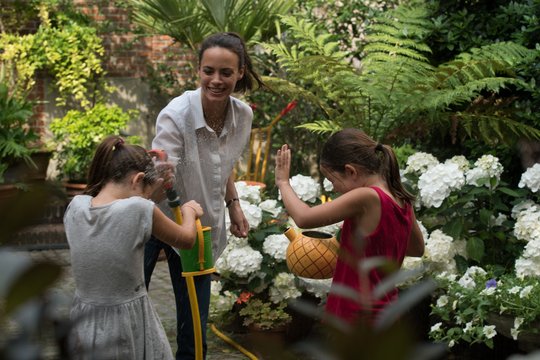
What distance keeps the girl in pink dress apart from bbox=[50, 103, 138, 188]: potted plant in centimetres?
600

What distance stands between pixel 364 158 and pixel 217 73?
2.90 feet

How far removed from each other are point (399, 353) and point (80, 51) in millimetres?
10307

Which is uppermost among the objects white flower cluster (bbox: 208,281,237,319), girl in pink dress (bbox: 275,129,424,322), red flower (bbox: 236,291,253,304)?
girl in pink dress (bbox: 275,129,424,322)

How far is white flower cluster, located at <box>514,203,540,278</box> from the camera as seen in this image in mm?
4895

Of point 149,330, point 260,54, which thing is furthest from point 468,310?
point 260,54

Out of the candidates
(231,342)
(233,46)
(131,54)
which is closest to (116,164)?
(233,46)

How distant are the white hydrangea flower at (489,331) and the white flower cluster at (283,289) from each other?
126 centimetres

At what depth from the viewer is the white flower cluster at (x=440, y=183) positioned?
5355 millimetres

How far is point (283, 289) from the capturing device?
18.3ft

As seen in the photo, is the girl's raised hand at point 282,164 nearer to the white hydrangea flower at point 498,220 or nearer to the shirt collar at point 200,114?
the shirt collar at point 200,114

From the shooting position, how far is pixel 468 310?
4.80 meters

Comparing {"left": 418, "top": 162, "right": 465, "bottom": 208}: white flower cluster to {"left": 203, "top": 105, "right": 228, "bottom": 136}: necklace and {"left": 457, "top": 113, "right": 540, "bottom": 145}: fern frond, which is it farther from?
{"left": 203, "top": 105, "right": 228, "bottom": 136}: necklace

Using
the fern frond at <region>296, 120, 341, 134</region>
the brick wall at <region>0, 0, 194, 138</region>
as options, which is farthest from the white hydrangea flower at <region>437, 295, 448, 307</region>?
the brick wall at <region>0, 0, 194, 138</region>

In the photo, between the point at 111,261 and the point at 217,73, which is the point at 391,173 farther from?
the point at 111,261
